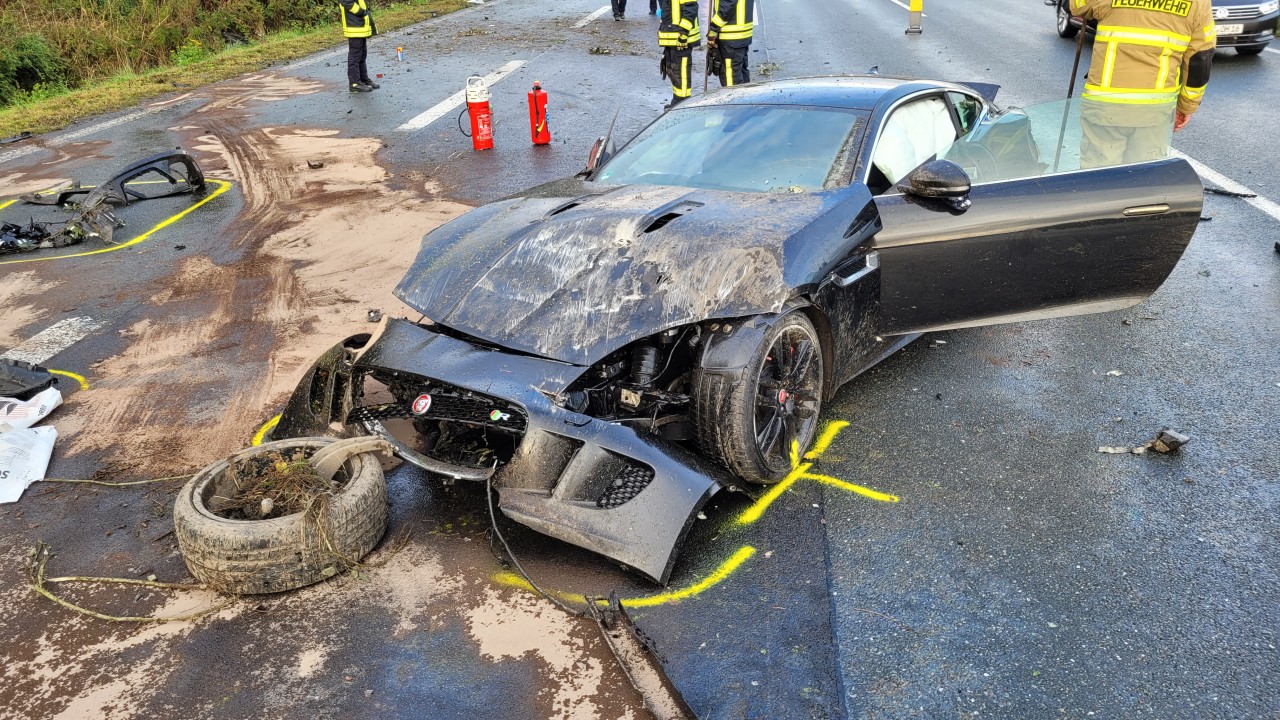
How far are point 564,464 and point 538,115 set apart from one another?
7585 millimetres

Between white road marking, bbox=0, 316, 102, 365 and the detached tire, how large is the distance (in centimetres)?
286

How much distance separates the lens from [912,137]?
4.94 metres

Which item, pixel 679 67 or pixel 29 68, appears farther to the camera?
pixel 29 68

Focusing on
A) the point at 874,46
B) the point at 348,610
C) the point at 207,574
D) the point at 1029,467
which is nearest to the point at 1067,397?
the point at 1029,467

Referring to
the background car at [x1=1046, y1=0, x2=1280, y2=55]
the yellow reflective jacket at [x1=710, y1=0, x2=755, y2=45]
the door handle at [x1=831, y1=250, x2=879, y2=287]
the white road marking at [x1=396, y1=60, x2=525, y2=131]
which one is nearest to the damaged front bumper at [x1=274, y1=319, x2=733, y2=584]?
the door handle at [x1=831, y1=250, x2=879, y2=287]

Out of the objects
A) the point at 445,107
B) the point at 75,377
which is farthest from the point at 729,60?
the point at 75,377

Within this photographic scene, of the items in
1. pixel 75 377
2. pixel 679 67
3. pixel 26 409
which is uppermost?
pixel 679 67

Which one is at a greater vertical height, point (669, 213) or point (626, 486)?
point (669, 213)

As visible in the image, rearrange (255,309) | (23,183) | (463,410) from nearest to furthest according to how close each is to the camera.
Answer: (463,410) → (255,309) → (23,183)

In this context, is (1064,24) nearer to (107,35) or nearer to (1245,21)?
(1245,21)

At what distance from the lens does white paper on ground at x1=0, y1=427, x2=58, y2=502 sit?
4156 mm

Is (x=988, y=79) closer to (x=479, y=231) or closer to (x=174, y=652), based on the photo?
(x=479, y=231)

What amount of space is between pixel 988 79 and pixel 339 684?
12.9 meters

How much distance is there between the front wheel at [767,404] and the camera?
12.0 feet
